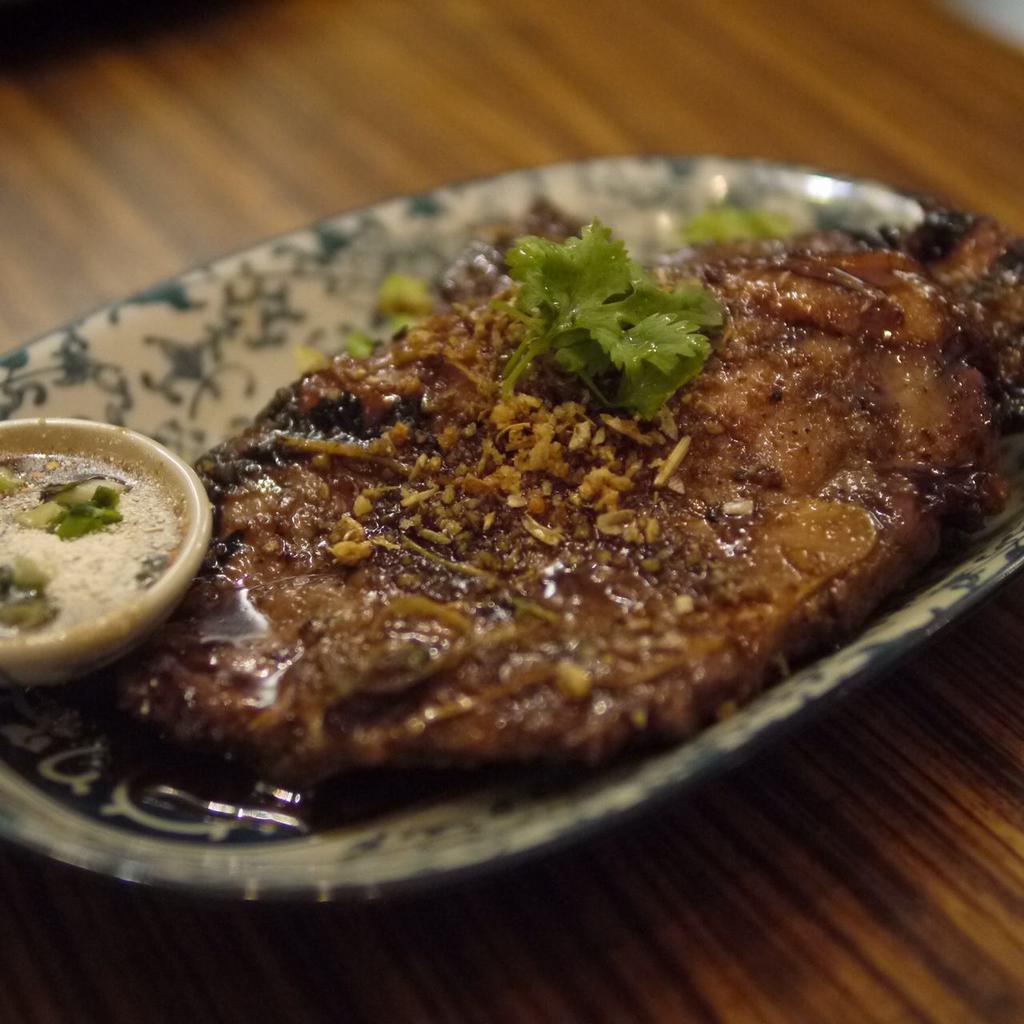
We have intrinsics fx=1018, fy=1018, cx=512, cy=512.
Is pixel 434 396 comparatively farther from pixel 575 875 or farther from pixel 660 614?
pixel 575 875

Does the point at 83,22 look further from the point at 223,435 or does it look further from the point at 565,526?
the point at 565,526

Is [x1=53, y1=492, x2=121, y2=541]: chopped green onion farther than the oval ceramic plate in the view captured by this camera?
Yes

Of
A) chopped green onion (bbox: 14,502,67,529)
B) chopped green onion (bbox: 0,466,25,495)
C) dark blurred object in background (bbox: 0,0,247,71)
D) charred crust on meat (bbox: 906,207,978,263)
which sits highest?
charred crust on meat (bbox: 906,207,978,263)

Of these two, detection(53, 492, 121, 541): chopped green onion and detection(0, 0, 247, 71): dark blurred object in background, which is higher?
detection(53, 492, 121, 541): chopped green onion

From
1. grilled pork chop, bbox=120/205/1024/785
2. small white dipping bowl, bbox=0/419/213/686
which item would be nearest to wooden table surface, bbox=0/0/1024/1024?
grilled pork chop, bbox=120/205/1024/785

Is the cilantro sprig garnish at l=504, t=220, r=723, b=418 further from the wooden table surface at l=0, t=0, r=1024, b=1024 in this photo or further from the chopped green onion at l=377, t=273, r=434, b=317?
the chopped green onion at l=377, t=273, r=434, b=317

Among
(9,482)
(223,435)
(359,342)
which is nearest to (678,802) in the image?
(9,482)

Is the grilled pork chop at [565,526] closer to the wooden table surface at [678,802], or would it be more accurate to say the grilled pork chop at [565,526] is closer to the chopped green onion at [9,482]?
the wooden table surface at [678,802]

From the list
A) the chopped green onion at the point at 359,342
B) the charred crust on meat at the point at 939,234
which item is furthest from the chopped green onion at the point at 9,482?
the charred crust on meat at the point at 939,234
